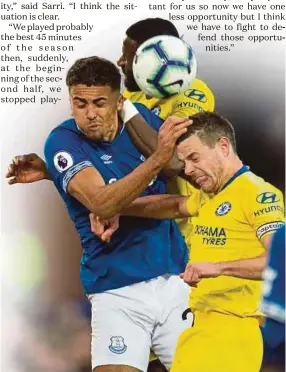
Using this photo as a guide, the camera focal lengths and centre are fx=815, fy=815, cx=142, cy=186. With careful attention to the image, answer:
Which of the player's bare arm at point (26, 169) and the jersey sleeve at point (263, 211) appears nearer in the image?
the jersey sleeve at point (263, 211)

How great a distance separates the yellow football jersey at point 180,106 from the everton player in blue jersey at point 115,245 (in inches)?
0.7

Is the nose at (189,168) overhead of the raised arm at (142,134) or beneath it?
beneath

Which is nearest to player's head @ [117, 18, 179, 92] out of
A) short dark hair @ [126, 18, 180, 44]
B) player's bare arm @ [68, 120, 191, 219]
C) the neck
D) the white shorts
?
short dark hair @ [126, 18, 180, 44]

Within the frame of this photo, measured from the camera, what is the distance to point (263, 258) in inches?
59.9

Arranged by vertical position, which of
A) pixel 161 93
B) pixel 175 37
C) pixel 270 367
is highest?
pixel 175 37

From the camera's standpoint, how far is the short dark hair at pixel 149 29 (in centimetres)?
162

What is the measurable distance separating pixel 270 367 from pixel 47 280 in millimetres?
476

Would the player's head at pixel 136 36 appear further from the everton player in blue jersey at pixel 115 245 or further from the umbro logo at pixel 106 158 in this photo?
the umbro logo at pixel 106 158

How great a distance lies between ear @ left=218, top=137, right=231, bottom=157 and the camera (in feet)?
5.18

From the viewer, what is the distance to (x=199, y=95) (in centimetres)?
163

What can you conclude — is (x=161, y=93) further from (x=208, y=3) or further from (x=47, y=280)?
(x=47, y=280)

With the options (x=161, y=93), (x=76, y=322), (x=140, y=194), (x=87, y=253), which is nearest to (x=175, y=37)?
(x=161, y=93)

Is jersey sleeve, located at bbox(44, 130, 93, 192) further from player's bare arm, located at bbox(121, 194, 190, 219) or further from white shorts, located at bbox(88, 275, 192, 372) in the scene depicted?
white shorts, located at bbox(88, 275, 192, 372)

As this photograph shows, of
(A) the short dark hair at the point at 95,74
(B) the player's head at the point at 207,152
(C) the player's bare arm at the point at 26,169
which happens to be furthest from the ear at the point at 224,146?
(C) the player's bare arm at the point at 26,169
